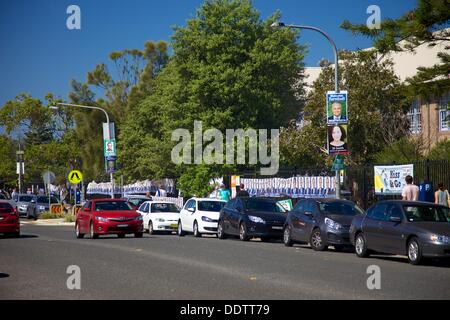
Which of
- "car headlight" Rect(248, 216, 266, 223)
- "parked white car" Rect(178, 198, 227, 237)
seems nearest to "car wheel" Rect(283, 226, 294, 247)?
"car headlight" Rect(248, 216, 266, 223)

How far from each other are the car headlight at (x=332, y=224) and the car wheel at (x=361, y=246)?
209 cm

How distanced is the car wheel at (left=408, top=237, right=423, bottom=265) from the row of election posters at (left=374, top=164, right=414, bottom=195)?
10.6 metres

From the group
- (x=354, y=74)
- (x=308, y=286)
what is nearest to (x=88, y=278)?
(x=308, y=286)

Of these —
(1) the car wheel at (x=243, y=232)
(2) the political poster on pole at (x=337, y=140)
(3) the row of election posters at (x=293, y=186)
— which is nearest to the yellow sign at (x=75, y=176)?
(3) the row of election posters at (x=293, y=186)

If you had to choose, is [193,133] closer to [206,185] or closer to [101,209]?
[206,185]

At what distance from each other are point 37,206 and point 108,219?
31373 millimetres

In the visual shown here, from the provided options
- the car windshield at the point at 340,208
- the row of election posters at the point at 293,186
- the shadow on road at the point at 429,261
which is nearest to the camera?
the shadow on road at the point at 429,261

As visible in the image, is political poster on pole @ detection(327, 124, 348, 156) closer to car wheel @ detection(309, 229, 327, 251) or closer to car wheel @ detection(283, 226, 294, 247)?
car wheel @ detection(283, 226, 294, 247)

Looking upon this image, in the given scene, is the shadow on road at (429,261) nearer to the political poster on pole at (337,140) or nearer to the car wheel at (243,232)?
the political poster on pole at (337,140)

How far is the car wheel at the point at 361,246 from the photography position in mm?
21000

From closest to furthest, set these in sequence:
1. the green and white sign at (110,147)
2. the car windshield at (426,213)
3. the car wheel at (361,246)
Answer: the car windshield at (426,213) < the car wheel at (361,246) < the green and white sign at (110,147)

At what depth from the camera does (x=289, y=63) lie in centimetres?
5338

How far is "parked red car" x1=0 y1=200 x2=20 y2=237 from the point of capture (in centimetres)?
3170

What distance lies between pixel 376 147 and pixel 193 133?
447 inches
